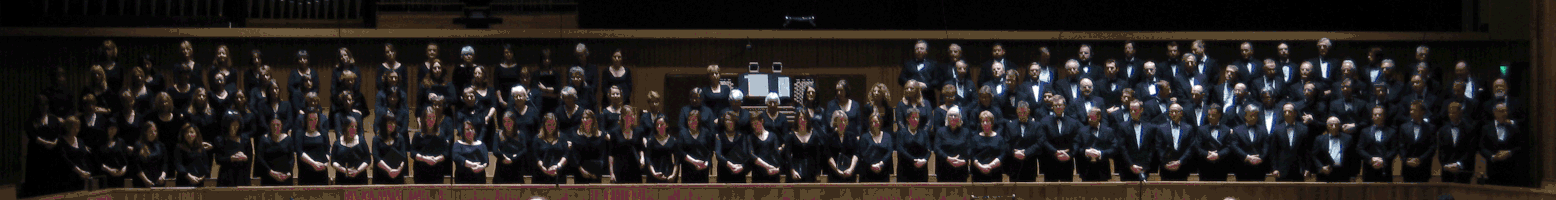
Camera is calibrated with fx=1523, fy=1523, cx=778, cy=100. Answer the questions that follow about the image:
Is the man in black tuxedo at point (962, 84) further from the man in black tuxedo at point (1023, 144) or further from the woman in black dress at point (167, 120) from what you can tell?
the woman in black dress at point (167, 120)

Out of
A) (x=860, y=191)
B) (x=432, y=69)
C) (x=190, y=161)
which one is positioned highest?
(x=432, y=69)

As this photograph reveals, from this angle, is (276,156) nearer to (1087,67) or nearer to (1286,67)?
(1087,67)

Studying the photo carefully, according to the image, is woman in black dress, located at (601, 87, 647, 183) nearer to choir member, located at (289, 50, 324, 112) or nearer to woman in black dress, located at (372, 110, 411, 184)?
woman in black dress, located at (372, 110, 411, 184)

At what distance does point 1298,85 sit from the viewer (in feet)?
22.1

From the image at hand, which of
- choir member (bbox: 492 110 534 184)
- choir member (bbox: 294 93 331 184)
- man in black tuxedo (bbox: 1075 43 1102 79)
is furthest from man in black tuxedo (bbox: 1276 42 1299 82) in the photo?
choir member (bbox: 294 93 331 184)

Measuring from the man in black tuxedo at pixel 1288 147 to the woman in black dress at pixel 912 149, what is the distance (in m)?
1.48

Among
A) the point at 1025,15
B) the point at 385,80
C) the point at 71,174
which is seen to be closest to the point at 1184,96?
the point at 1025,15

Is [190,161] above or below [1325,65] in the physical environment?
below

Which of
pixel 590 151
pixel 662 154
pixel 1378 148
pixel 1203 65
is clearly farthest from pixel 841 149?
pixel 1378 148

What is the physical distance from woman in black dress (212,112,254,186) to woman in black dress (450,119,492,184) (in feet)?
2.75

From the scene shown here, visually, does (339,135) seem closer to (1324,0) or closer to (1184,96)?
(1184,96)

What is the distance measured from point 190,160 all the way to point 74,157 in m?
0.49

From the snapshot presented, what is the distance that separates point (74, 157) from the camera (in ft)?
20.4

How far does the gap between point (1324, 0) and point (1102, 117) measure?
2030mm
